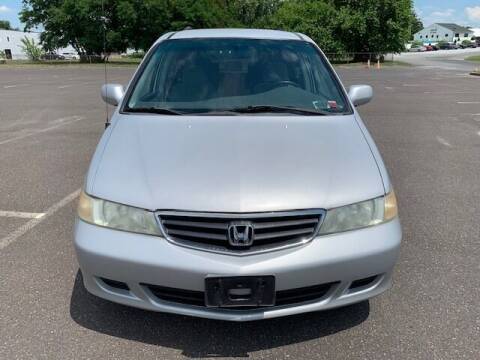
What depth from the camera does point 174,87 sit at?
349 cm

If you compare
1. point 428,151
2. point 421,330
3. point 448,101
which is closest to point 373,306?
point 421,330

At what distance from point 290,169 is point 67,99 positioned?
40.8 feet

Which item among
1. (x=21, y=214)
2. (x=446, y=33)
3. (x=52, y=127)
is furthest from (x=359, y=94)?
(x=446, y=33)

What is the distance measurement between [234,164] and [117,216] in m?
0.67

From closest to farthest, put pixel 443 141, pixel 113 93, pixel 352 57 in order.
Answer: pixel 113 93
pixel 443 141
pixel 352 57

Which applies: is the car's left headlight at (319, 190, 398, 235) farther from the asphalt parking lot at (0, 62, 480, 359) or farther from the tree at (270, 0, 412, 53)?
the tree at (270, 0, 412, 53)

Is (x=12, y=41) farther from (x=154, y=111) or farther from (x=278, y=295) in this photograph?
(x=278, y=295)

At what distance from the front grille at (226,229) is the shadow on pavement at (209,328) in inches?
24.6

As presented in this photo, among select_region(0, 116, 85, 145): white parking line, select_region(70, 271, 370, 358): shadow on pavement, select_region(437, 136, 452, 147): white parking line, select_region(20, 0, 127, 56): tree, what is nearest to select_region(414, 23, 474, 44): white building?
select_region(20, 0, 127, 56): tree

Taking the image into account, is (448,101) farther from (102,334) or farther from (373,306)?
(102,334)

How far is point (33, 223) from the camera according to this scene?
412 centimetres

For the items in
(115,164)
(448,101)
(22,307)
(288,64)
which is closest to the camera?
(115,164)

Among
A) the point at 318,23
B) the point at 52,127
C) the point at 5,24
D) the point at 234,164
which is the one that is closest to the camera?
the point at 234,164

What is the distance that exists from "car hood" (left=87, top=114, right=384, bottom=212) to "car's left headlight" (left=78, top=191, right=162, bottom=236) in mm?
42
